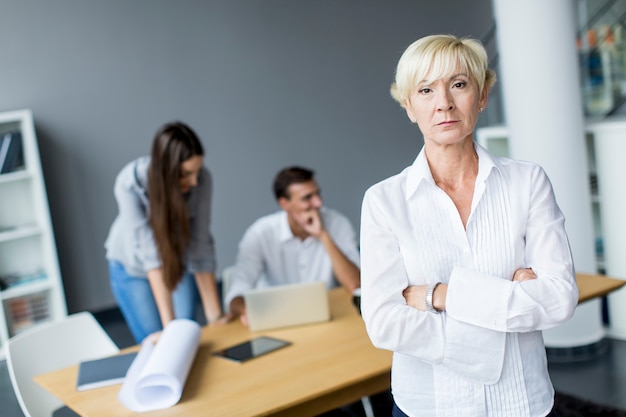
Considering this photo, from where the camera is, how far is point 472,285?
1700 mm

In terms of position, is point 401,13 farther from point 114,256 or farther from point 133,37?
point 114,256

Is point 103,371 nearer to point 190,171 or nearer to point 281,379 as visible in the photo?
point 281,379

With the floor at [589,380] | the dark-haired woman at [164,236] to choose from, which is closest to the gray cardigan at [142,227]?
the dark-haired woman at [164,236]

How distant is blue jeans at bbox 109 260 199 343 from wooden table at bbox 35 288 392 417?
0.70 m

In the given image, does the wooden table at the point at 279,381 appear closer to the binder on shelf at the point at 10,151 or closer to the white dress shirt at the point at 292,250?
the white dress shirt at the point at 292,250

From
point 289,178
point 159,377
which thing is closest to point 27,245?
point 289,178

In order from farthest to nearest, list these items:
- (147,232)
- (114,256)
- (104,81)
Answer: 1. (104,81)
2. (114,256)
3. (147,232)

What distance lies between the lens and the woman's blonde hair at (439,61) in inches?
67.8

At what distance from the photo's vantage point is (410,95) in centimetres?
179

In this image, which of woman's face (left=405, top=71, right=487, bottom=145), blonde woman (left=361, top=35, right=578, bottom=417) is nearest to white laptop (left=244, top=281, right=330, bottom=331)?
blonde woman (left=361, top=35, right=578, bottom=417)

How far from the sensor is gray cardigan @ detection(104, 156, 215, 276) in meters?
3.55

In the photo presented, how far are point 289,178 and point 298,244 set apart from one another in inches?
15.1

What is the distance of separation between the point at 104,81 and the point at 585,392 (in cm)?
487

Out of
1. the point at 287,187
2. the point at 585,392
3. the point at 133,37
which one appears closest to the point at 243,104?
the point at 133,37
